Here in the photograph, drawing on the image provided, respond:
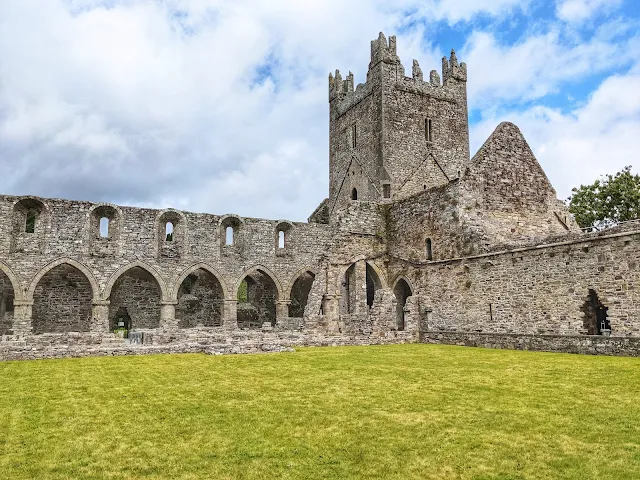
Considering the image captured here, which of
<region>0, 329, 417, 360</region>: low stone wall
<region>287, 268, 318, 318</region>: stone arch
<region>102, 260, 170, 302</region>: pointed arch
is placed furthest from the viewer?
<region>287, 268, 318, 318</region>: stone arch

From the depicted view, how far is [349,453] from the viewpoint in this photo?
4879 mm

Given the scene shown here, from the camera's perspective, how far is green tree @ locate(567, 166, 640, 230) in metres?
33.2

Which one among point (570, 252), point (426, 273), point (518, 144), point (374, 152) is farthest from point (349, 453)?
point (374, 152)

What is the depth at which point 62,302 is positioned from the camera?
87.5 feet

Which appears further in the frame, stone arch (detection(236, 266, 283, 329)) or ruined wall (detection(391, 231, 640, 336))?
stone arch (detection(236, 266, 283, 329))

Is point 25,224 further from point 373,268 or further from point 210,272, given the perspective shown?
point 373,268

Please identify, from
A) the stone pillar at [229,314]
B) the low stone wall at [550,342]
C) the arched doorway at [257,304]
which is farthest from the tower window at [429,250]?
the arched doorway at [257,304]

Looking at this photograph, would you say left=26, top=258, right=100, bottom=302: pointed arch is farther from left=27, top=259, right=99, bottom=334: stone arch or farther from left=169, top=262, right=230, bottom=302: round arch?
left=169, top=262, right=230, bottom=302: round arch

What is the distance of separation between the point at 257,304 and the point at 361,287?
9.38 m

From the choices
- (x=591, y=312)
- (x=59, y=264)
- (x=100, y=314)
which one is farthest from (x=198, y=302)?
(x=591, y=312)

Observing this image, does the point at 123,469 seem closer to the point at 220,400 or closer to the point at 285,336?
the point at 220,400

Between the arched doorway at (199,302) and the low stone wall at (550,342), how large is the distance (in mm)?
15152

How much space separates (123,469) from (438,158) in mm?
35167

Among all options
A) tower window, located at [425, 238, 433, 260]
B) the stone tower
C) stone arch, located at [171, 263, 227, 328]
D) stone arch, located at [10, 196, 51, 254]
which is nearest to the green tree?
the stone tower
